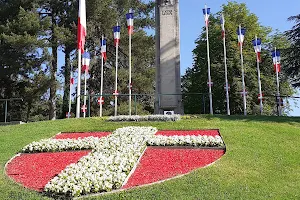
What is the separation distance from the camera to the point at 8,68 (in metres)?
31.6

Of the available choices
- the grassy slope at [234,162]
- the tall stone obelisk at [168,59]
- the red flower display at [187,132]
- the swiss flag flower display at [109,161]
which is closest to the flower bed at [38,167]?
the swiss flag flower display at [109,161]

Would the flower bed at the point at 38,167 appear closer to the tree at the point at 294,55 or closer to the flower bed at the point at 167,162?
the flower bed at the point at 167,162

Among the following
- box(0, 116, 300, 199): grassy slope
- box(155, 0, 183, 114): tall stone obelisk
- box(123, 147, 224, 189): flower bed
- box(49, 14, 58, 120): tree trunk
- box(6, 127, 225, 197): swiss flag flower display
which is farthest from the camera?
box(49, 14, 58, 120): tree trunk

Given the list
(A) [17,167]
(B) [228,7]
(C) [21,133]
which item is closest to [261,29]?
(B) [228,7]

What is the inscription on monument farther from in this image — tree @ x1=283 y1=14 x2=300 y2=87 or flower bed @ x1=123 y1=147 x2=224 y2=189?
flower bed @ x1=123 y1=147 x2=224 y2=189

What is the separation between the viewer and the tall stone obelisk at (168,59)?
2270cm

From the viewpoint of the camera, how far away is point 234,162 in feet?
33.4

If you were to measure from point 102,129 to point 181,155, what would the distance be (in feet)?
19.2

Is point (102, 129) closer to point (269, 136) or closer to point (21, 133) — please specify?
point (21, 133)

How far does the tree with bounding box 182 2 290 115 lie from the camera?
34.8 metres

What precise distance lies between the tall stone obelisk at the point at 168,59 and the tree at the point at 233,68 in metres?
12.0

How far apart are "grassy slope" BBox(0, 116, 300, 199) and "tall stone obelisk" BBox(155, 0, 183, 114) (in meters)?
5.18

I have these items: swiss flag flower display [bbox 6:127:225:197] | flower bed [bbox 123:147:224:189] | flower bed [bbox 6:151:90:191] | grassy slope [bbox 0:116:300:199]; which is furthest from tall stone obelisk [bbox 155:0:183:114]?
flower bed [bbox 6:151:90:191]

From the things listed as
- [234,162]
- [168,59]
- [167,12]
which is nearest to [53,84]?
[168,59]
